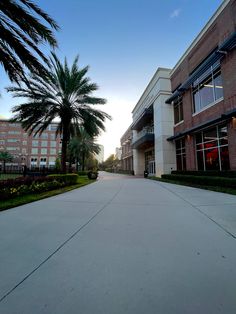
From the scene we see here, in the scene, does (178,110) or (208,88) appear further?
(178,110)

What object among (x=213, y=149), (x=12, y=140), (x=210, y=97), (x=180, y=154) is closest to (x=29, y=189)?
(x=213, y=149)

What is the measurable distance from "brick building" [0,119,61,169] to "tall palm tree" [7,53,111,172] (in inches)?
2418

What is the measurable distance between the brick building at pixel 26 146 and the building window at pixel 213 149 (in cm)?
6647

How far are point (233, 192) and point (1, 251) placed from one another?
33.2 ft

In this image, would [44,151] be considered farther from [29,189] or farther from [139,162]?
[29,189]

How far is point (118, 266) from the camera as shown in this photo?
8.07 ft

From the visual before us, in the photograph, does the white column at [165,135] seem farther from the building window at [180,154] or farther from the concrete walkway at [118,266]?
the concrete walkway at [118,266]

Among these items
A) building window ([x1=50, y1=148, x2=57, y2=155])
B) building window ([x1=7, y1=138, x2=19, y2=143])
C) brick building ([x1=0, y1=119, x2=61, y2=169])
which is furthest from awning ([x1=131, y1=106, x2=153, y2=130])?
building window ([x1=7, y1=138, x2=19, y2=143])

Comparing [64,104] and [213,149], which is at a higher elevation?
[64,104]

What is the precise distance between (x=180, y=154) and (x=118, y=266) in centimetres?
1925

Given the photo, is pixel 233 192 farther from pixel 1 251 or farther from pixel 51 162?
pixel 51 162

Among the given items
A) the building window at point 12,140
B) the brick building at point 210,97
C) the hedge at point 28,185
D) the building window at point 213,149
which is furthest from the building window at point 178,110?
the building window at point 12,140

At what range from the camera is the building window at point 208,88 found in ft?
44.9

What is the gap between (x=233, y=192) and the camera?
847cm
